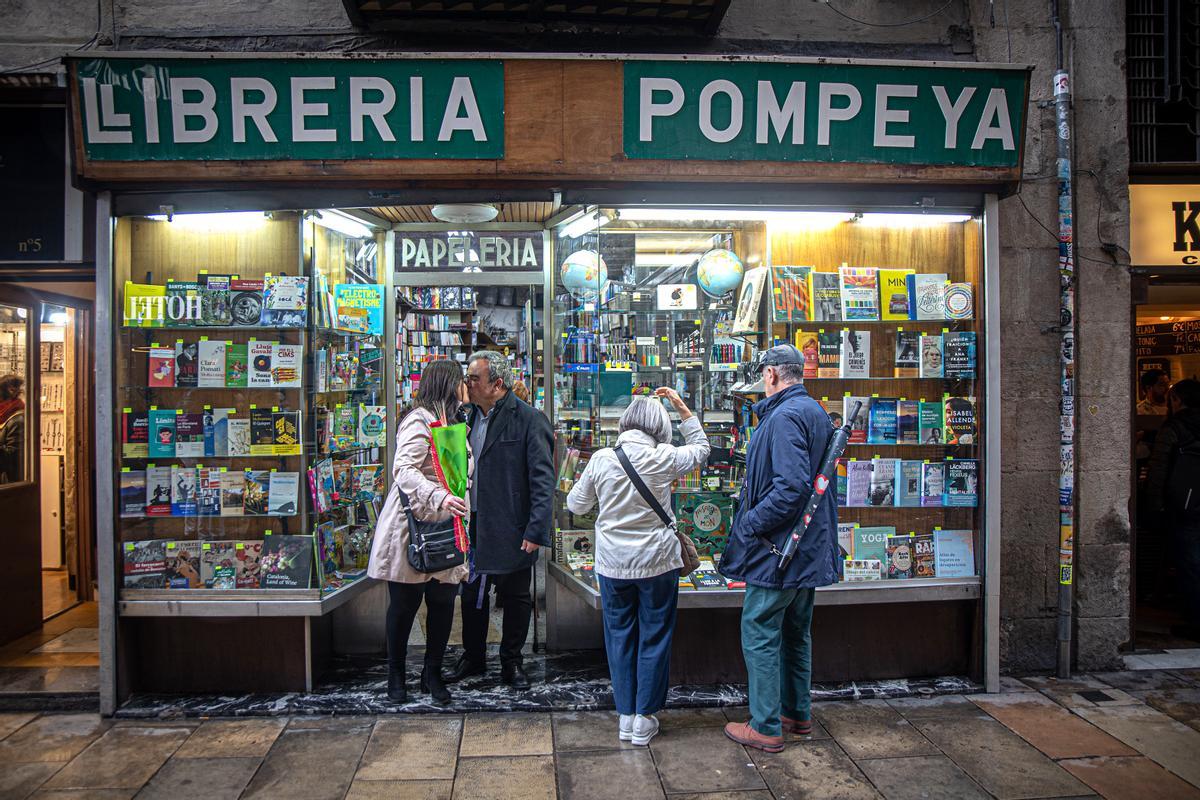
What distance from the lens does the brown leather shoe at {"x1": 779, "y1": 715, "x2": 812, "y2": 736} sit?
162 inches

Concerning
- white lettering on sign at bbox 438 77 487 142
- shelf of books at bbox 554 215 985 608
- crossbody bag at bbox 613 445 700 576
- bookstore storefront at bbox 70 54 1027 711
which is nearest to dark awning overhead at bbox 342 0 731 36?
bookstore storefront at bbox 70 54 1027 711

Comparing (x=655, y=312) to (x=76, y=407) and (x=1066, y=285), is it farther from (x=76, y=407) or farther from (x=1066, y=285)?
(x=76, y=407)

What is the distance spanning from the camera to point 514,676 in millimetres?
4703

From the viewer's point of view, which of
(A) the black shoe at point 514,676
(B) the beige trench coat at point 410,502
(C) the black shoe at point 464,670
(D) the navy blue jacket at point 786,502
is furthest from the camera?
(C) the black shoe at point 464,670

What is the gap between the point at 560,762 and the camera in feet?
12.6

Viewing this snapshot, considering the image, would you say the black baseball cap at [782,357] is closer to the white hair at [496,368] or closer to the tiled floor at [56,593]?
the white hair at [496,368]

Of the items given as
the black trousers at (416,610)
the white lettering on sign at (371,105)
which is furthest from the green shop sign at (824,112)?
the black trousers at (416,610)

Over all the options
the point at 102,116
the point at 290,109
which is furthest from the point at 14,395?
the point at 290,109

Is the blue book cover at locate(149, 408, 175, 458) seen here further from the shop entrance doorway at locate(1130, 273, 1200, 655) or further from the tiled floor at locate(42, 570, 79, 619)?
the shop entrance doorway at locate(1130, 273, 1200, 655)

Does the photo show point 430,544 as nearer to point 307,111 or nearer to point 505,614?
point 505,614

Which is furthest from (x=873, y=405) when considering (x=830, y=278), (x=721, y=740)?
(x=721, y=740)

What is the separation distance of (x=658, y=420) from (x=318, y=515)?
248 centimetres

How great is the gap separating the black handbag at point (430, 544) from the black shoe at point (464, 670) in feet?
3.40

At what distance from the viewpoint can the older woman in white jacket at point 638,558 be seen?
12.8 ft
